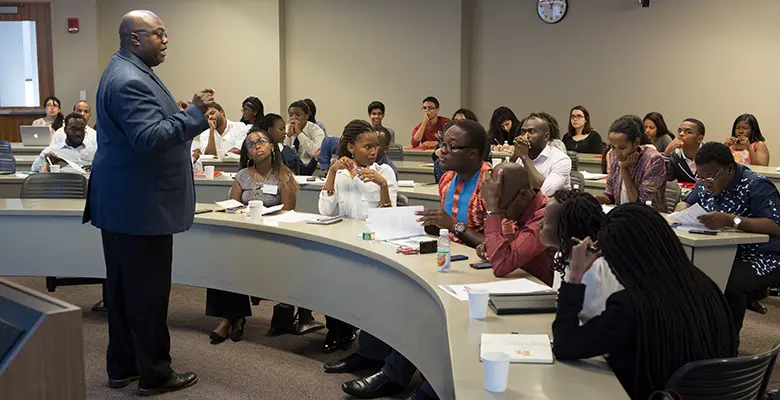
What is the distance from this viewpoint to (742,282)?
4.07 m

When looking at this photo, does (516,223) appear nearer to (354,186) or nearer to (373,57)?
(354,186)

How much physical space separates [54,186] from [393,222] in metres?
2.73

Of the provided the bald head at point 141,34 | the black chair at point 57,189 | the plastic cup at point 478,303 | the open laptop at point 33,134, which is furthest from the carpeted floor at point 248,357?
the open laptop at point 33,134

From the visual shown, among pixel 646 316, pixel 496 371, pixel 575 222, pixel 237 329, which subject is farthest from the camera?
pixel 237 329

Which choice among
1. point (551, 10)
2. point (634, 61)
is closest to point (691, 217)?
point (634, 61)

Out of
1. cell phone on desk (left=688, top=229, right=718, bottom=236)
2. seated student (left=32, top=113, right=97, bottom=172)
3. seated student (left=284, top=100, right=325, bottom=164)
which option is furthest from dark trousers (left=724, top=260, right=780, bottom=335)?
seated student (left=32, top=113, right=97, bottom=172)

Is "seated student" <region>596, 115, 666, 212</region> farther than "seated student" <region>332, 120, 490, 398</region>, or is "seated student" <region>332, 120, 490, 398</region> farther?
"seated student" <region>596, 115, 666, 212</region>

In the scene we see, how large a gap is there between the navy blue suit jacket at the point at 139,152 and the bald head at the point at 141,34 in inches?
1.6

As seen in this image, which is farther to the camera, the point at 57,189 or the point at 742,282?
the point at 57,189

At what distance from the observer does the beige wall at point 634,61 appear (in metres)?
9.45

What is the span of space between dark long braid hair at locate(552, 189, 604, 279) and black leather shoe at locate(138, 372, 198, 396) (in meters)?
2.07

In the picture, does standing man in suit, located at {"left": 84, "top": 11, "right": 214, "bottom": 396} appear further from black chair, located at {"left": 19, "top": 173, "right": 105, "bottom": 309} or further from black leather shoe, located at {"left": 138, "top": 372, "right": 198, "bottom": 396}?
black chair, located at {"left": 19, "top": 173, "right": 105, "bottom": 309}

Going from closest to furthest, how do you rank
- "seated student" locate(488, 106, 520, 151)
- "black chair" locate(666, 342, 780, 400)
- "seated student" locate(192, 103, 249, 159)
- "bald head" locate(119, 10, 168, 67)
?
"black chair" locate(666, 342, 780, 400), "bald head" locate(119, 10, 168, 67), "seated student" locate(192, 103, 249, 159), "seated student" locate(488, 106, 520, 151)

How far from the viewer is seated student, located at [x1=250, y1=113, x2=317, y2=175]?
682cm
